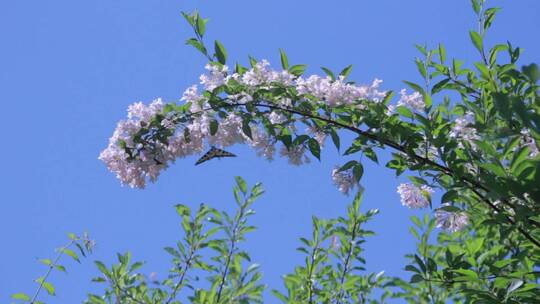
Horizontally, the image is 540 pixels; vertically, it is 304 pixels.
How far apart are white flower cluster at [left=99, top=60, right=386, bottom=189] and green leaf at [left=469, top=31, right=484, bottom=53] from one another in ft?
1.66

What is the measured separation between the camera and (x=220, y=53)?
3447mm

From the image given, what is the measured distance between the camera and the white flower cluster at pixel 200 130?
11.0 ft

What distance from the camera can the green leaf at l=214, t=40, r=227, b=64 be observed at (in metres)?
3.44

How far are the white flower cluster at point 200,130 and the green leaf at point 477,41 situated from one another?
0.50 m

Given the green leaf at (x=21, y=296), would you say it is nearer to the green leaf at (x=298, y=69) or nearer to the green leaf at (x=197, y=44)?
the green leaf at (x=197, y=44)

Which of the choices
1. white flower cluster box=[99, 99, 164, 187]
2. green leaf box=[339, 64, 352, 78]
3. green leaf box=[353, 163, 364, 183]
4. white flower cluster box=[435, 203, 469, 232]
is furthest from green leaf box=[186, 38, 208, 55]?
white flower cluster box=[435, 203, 469, 232]

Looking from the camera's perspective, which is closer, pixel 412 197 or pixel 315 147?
pixel 315 147

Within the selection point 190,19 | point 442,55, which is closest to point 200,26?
point 190,19

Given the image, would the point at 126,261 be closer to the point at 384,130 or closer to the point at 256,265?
the point at 256,265

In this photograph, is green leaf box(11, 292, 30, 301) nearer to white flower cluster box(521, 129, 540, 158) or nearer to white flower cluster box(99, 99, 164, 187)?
white flower cluster box(99, 99, 164, 187)

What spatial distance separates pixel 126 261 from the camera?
4.32 meters

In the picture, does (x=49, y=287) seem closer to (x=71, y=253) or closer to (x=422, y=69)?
(x=71, y=253)

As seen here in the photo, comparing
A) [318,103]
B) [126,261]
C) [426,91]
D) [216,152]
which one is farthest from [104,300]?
[426,91]

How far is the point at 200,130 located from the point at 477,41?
1.47 m
